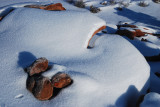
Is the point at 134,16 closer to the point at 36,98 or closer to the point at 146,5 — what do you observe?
the point at 146,5

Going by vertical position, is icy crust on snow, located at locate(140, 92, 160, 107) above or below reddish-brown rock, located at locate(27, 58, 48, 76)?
below

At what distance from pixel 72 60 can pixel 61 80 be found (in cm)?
46

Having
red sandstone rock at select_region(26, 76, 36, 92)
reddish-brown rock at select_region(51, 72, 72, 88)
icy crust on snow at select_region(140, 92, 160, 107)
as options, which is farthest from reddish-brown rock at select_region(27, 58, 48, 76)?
icy crust on snow at select_region(140, 92, 160, 107)

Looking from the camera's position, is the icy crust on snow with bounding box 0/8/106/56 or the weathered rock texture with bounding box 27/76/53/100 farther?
the icy crust on snow with bounding box 0/8/106/56

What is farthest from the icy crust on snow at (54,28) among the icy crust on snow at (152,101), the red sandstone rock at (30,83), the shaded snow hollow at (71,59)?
the icy crust on snow at (152,101)

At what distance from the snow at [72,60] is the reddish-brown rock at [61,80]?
0.06 meters

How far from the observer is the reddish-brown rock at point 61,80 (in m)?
1.75

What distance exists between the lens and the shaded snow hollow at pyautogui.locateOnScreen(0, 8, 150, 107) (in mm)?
1737

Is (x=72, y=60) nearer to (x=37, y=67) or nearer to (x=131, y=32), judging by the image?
(x=37, y=67)

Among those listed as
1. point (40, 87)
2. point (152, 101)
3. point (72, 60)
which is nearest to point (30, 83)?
point (40, 87)

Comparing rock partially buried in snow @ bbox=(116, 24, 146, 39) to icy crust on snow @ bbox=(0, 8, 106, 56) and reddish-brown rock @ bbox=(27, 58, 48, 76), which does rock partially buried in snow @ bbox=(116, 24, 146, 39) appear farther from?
reddish-brown rock @ bbox=(27, 58, 48, 76)

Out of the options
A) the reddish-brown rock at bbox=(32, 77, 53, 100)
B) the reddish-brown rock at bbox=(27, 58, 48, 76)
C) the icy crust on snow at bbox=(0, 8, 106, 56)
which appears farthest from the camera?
the icy crust on snow at bbox=(0, 8, 106, 56)

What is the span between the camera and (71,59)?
2152 mm

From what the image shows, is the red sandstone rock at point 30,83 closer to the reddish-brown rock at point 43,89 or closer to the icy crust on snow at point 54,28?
the reddish-brown rock at point 43,89
